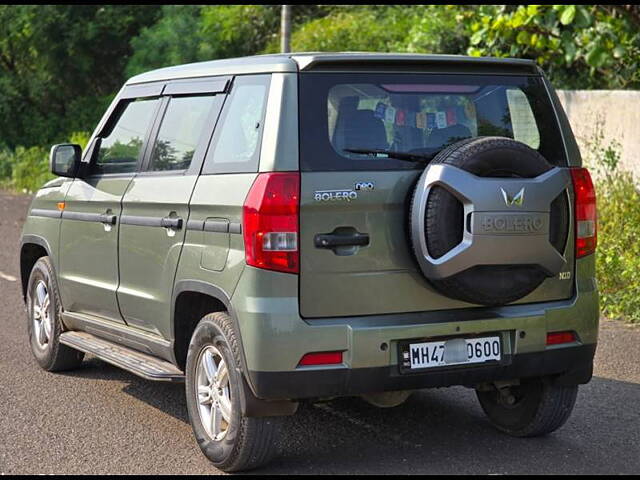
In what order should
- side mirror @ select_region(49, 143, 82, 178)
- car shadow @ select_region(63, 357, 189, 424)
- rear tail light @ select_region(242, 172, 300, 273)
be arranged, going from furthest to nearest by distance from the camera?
side mirror @ select_region(49, 143, 82, 178), car shadow @ select_region(63, 357, 189, 424), rear tail light @ select_region(242, 172, 300, 273)

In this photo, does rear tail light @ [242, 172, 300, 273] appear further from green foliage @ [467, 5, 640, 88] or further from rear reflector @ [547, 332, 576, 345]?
green foliage @ [467, 5, 640, 88]

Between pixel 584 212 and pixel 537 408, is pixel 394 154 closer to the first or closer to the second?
pixel 584 212

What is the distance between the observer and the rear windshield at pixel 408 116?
16.0 feet

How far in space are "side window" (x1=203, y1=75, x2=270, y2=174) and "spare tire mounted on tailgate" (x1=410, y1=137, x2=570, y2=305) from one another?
2.53ft

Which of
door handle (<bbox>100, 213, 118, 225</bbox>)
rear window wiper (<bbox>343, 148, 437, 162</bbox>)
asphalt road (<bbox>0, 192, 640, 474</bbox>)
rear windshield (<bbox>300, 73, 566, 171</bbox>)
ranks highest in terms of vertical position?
rear windshield (<bbox>300, 73, 566, 171</bbox>)

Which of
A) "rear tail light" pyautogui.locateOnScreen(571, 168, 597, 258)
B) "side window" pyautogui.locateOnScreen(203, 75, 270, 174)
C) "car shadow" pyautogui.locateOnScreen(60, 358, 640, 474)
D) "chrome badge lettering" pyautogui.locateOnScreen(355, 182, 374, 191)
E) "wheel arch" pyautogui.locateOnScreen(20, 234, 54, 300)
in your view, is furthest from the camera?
"wheel arch" pyautogui.locateOnScreen(20, 234, 54, 300)

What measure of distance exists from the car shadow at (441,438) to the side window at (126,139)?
4.60 ft

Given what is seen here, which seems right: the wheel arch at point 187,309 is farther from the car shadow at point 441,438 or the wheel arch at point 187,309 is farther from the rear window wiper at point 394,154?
Result: the rear window wiper at point 394,154

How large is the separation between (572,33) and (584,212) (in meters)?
7.59

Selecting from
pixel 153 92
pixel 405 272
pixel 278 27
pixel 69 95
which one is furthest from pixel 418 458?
pixel 69 95

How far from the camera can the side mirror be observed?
21.7 ft

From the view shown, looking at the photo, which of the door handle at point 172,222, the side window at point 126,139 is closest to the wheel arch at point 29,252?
the side window at point 126,139

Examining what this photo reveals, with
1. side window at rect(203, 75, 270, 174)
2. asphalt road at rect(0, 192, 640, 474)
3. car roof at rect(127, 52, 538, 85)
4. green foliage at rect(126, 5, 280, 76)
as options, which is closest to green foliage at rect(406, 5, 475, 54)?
green foliage at rect(126, 5, 280, 76)

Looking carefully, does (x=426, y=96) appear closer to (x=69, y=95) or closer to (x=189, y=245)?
(x=189, y=245)
